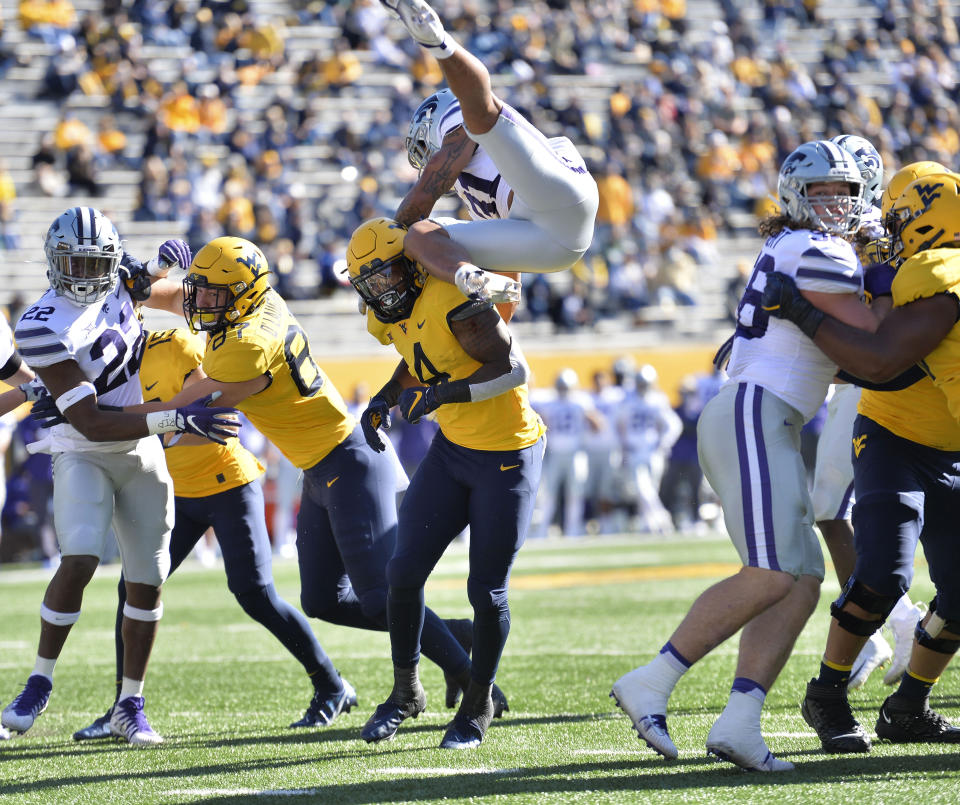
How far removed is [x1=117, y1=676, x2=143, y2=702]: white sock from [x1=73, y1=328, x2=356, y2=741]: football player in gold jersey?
19 cm

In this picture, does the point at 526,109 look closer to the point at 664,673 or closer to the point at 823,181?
the point at 823,181

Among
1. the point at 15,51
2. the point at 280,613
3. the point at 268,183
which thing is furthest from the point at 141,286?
the point at 15,51

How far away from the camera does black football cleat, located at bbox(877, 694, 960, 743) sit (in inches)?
172

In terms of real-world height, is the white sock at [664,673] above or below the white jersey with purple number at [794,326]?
below

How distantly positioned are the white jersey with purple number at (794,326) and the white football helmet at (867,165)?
0.31m

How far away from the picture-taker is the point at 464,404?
4648 millimetres

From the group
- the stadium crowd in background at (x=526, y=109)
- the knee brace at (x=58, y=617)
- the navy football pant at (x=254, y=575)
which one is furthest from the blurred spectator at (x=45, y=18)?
the knee brace at (x=58, y=617)

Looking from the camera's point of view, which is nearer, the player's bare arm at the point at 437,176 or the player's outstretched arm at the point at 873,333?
the player's outstretched arm at the point at 873,333

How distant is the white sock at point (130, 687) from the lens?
5.13m

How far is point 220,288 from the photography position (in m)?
4.97

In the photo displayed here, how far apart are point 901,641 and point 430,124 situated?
278 cm

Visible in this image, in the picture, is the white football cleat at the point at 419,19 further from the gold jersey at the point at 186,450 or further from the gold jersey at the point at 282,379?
the gold jersey at the point at 186,450

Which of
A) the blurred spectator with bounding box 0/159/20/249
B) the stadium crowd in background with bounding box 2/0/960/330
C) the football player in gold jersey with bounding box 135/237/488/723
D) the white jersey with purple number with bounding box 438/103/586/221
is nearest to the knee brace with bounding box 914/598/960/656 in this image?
the football player in gold jersey with bounding box 135/237/488/723

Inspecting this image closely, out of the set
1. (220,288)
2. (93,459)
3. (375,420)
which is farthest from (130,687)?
(220,288)
